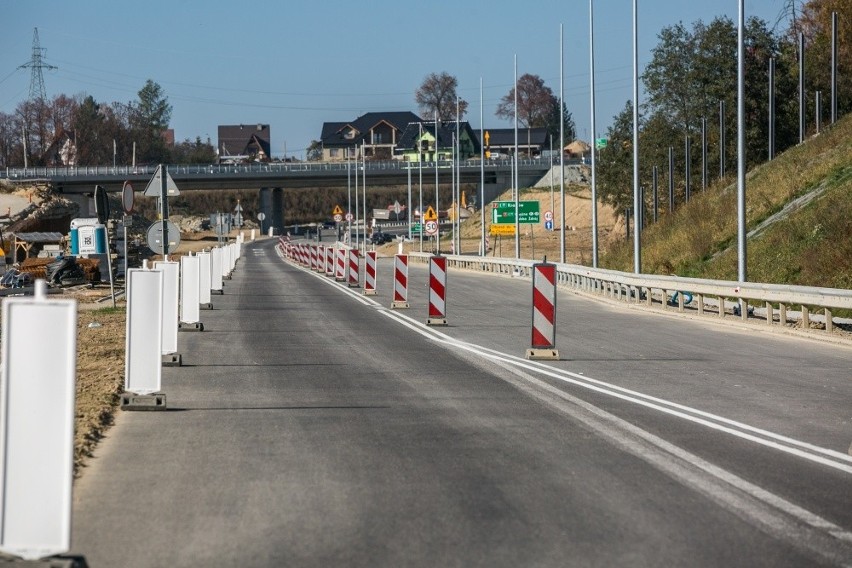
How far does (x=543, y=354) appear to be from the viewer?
16.3 m

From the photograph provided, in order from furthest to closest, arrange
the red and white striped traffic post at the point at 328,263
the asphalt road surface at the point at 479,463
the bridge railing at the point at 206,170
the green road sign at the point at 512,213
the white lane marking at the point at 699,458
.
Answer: the bridge railing at the point at 206,170 < the green road sign at the point at 512,213 < the red and white striped traffic post at the point at 328,263 < the white lane marking at the point at 699,458 < the asphalt road surface at the point at 479,463

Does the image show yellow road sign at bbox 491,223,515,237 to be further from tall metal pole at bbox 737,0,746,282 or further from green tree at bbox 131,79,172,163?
green tree at bbox 131,79,172,163

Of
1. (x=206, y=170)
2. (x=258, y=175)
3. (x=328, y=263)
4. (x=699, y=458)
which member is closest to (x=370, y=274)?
(x=328, y=263)

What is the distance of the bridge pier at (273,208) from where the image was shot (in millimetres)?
135875

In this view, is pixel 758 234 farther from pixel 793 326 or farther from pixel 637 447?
A: pixel 637 447

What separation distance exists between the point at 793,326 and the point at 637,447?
13487 millimetres

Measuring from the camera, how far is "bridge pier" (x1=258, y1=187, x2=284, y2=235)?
13588cm

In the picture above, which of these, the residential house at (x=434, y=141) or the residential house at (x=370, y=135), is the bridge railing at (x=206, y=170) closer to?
the residential house at (x=434, y=141)

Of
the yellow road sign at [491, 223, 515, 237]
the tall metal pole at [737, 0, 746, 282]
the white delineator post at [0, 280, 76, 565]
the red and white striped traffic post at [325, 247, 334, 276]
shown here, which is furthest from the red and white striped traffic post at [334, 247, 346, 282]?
the white delineator post at [0, 280, 76, 565]

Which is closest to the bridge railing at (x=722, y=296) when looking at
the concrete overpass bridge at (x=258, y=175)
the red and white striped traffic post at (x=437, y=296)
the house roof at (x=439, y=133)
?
the red and white striped traffic post at (x=437, y=296)

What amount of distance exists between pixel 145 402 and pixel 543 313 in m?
6.36

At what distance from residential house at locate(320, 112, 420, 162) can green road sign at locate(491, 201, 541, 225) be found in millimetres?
118077

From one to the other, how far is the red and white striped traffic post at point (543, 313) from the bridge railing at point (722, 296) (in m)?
5.74

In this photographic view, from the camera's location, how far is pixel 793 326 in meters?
21.8
